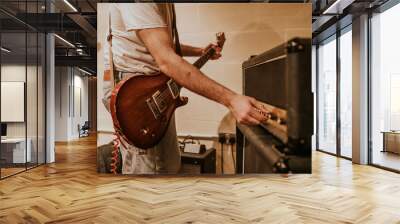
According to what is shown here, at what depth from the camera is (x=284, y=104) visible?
3.13m

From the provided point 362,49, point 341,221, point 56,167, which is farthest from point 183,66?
point 362,49

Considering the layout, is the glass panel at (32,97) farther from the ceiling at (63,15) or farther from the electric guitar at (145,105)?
the electric guitar at (145,105)

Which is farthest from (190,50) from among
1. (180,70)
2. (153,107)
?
(153,107)

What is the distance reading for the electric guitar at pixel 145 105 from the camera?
500 cm

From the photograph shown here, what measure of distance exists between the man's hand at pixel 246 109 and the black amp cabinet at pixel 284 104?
3.7 inches

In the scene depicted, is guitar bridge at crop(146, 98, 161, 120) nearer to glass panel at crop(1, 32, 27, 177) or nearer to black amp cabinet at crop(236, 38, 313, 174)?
black amp cabinet at crop(236, 38, 313, 174)

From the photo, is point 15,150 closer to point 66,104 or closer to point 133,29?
point 133,29

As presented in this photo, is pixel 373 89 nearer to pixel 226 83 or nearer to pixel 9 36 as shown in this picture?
pixel 226 83

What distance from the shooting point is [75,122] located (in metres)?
15.4

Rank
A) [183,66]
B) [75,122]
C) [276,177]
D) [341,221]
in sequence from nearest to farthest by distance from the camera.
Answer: [341,221] < [183,66] < [276,177] < [75,122]

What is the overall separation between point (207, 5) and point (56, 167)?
13.2ft

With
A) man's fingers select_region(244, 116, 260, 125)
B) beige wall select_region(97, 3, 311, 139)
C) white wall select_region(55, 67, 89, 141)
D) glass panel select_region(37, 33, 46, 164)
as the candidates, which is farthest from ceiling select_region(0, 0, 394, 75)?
white wall select_region(55, 67, 89, 141)

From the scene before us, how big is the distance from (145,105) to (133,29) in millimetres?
1073

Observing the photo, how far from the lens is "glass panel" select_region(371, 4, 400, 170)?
21.6 ft
